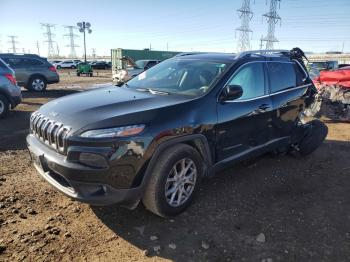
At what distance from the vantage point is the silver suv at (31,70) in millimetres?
14750

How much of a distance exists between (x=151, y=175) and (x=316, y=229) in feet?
6.11

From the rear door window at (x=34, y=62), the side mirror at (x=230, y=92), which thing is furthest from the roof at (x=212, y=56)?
the rear door window at (x=34, y=62)

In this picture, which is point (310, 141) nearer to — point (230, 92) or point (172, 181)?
point (230, 92)

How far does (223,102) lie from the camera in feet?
12.6

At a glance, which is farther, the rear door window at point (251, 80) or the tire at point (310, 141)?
the tire at point (310, 141)

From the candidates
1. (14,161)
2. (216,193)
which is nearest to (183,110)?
(216,193)

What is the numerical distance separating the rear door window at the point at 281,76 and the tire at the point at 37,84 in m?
13.0

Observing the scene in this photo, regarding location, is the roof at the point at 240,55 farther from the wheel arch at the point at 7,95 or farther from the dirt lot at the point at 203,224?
the wheel arch at the point at 7,95

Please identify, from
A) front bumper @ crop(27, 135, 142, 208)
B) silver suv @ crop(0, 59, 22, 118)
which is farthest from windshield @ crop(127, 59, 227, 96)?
silver suv @ crop(0, 59, 22, 118)

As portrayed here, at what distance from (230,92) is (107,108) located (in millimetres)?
1414

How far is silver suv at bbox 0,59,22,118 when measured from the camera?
8539 millimetres

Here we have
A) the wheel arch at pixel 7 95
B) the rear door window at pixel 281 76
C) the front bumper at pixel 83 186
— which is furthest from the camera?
the wheel arch at pixel 7 95

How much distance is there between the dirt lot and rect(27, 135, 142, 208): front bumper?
0.46m

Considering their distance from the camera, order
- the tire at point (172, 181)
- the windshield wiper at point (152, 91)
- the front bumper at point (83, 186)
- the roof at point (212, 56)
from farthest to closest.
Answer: the roof at point (212, 56) → the windshield wiper at point (152, 91) → the tire at point (172, 181) → the front bumper at point (83, 186)
